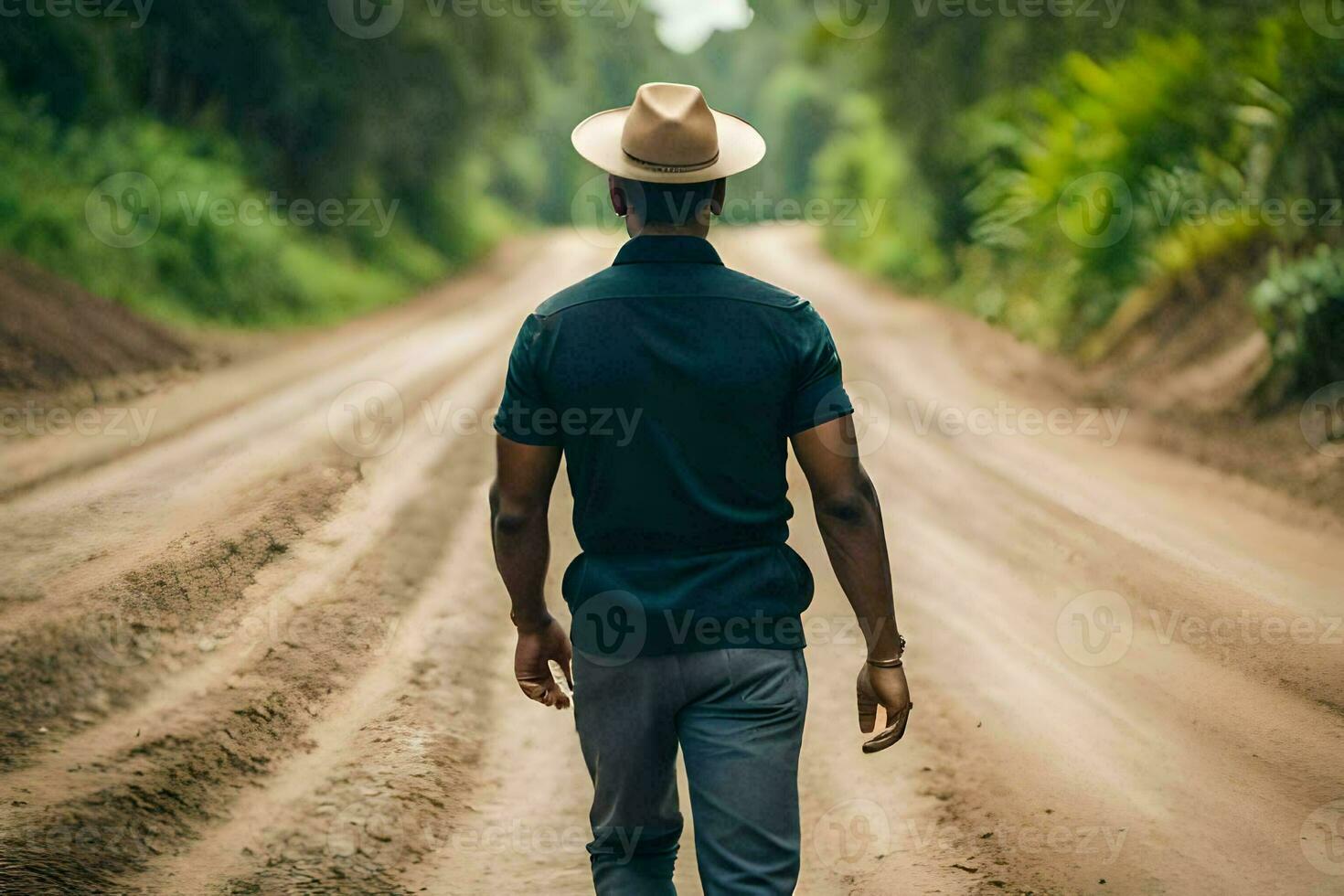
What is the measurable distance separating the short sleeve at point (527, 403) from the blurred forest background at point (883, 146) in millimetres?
8355

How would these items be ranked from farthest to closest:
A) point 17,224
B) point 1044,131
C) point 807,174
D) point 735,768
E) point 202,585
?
1. point 807,174
2. point 1044,131
3. point 17,224
4. point 202,585
5. point 735,768

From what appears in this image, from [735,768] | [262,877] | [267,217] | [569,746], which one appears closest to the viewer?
[735,768]

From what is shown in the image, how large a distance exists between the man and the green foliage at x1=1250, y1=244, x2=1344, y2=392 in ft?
26.2

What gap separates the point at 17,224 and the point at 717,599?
43.2 feet

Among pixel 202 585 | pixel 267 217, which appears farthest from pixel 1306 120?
pixel 267 217

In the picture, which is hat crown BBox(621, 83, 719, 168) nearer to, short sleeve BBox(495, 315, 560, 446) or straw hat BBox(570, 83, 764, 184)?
straw hat BBox(570, 83, 764, 184)

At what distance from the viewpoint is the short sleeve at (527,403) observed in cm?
237

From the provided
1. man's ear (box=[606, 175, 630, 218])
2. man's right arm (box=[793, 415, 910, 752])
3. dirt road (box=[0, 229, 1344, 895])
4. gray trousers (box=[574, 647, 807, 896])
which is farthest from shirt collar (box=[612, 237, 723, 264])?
dirt road (box=[0, 229, 1344, 895])

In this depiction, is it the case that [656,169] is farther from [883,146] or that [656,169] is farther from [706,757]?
[883,146]

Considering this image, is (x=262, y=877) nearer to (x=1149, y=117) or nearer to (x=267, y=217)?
(x=1149, y=117)

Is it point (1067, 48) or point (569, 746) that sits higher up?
point (1067, 48)

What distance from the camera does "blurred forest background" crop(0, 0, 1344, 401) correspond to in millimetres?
10766

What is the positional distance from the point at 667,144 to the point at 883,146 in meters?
26.1

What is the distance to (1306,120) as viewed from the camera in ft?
33.0
